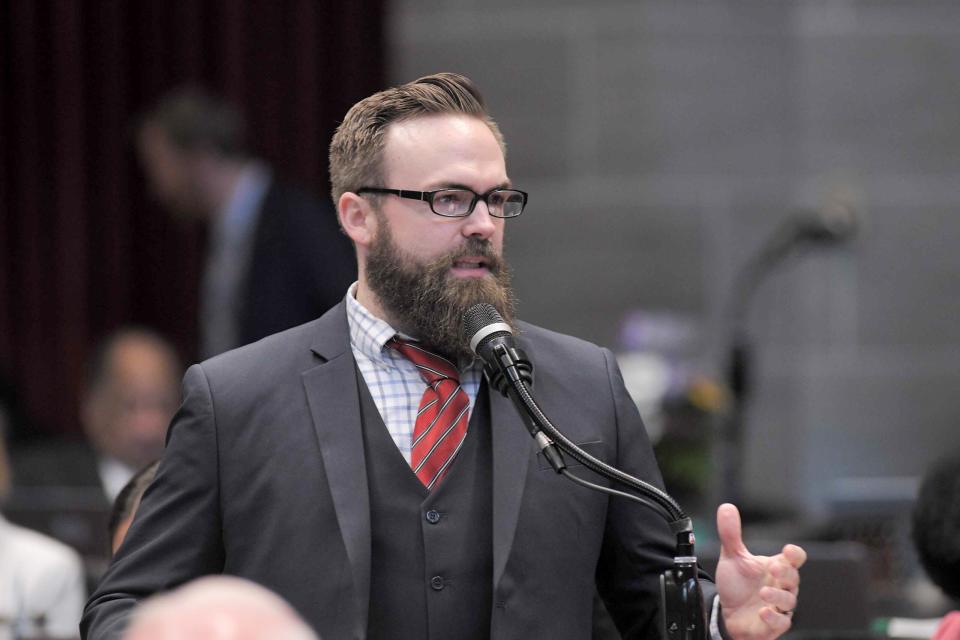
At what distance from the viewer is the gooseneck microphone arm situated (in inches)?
83.6

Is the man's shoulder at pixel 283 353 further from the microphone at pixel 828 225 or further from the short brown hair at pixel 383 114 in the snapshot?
the microphone at pixel 828 225

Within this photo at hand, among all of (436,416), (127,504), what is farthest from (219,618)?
(127,504)

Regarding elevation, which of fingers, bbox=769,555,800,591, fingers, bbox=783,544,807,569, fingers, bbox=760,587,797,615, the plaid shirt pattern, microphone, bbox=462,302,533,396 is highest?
microphone, bbox=462,302,533,396

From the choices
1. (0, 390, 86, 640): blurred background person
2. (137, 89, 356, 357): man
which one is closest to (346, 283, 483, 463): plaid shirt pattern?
(0, 390, 86, 640): blurred background person

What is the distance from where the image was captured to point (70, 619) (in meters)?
3.53

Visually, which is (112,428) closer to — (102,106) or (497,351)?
(102,106)

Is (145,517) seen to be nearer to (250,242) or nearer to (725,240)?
(250,242)

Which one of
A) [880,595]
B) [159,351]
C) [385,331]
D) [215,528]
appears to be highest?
[385,331]

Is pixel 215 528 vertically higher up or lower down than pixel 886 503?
higher up

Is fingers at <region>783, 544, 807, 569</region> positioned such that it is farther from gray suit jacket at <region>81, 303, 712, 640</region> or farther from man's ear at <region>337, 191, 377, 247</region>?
man's ear at <region>337, 191, 377, 247</region>

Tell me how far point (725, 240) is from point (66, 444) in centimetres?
235

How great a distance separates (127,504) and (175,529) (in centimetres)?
57

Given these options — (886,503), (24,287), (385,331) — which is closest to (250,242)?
(24,287)

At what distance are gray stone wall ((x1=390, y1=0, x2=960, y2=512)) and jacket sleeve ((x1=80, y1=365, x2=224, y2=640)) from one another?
3384 mm
